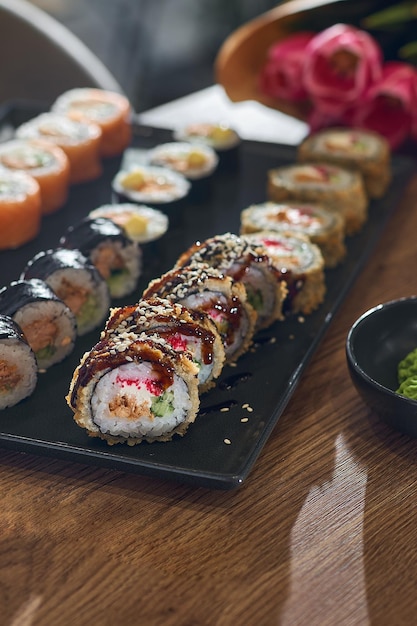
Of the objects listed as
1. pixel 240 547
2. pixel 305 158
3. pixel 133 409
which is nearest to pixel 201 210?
pixel 305 158

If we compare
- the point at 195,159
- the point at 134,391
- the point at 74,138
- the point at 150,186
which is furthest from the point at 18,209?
the point at 134,391

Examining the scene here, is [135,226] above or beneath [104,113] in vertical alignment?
beneath

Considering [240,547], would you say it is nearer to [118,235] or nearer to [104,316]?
A: [104,316]

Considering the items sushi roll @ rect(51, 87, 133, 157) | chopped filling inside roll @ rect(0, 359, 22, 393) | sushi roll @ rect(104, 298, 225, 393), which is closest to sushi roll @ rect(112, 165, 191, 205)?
sushi roll @ rect(51, 87, 133, 157)

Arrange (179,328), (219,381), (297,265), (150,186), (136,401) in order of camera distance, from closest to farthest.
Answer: (136,401), (179,328), (219,381), (297,265), (150,186)

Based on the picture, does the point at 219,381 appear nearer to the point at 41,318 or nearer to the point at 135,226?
the point at 41,318

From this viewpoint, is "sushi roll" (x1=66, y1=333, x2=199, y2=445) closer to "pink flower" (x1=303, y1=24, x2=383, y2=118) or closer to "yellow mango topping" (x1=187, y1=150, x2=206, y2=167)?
"yellow mango topping" (x1=187, y1=150, x2=206, y2=167)

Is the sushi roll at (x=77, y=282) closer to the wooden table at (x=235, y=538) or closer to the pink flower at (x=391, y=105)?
the wooden table at (x=235, y=538)
